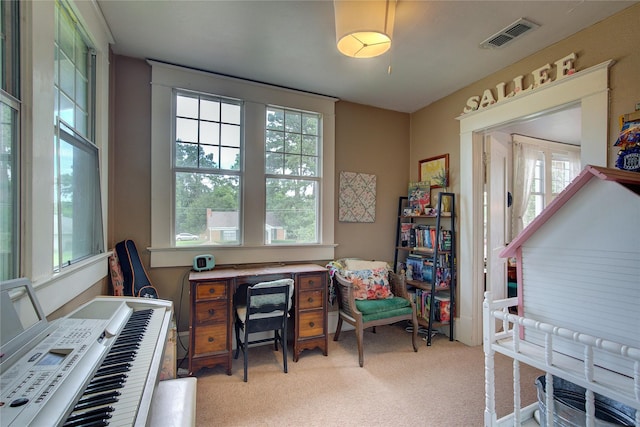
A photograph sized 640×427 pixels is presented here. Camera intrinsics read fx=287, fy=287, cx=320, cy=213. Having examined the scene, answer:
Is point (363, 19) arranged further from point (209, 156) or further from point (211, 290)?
point (211, 290)

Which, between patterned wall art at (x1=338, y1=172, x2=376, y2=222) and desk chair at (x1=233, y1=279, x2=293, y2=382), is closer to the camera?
desk chair at (x1=233, y1=279, x2=293, y2=382)

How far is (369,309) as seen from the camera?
272 cm

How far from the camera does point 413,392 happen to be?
Result: 215 cm

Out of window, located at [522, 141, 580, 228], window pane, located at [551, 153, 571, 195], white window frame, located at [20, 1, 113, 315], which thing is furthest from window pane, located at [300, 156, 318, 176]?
window pane, located at [551, 153, 571, 195]

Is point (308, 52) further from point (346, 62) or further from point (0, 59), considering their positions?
point (0, 59)

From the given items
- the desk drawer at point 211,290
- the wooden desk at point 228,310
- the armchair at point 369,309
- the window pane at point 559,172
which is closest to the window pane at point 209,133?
the wooden desk at point 228,310

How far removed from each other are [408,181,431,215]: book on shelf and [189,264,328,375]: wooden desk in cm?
148

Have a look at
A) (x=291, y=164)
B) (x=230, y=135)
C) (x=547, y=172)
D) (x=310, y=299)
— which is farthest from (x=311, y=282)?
(x=547, y=172)

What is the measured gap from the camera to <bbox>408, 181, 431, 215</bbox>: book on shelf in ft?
11.3

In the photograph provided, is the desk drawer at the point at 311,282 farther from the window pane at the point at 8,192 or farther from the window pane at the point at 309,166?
the window pane at the point at 8,192

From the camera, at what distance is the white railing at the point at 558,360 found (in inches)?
36.7

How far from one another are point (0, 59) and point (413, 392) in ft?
9.57

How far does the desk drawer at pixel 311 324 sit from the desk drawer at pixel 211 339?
0.69 meters

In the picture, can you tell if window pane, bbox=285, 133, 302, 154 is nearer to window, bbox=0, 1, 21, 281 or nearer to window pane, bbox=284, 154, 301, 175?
window pane, bbox=284, 154, 301, 175
